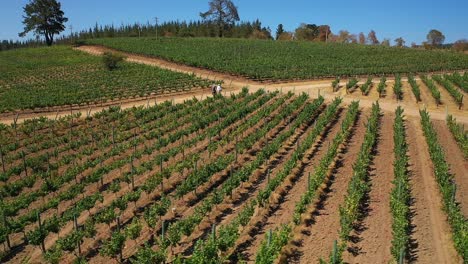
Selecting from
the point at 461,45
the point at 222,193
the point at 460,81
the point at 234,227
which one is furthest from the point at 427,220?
the point at 461,45

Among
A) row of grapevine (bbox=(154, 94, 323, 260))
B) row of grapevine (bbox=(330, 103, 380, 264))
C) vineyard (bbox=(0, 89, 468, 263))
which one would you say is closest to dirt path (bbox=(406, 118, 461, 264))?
vineyard (bbox=(0, 89, 468, 263))

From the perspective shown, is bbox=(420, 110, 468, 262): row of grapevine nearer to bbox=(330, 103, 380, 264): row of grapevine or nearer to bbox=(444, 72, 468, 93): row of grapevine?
bbox=(330, 103, 380, 264): row of grapevine

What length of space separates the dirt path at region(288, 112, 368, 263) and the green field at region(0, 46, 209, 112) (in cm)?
2543

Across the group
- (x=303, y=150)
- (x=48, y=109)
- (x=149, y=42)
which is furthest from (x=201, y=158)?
(x=149, y=42)

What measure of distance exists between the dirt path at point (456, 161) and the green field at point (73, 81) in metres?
25.8

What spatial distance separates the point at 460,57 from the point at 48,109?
230 feet

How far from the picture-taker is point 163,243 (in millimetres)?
13500

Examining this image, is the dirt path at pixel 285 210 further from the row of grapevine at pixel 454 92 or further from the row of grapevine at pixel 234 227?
the row of grapevine at pixel 454 92

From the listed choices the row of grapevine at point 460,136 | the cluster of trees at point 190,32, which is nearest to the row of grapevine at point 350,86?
the row of grapevine at point 460,136

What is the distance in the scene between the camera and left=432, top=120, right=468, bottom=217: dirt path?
60.1ft

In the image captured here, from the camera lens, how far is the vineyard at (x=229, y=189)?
1431 centimetres

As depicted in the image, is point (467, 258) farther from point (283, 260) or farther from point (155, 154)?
point (155, 154)

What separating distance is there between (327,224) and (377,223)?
1876 mm

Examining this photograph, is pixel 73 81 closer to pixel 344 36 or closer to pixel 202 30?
pixel 202 30
